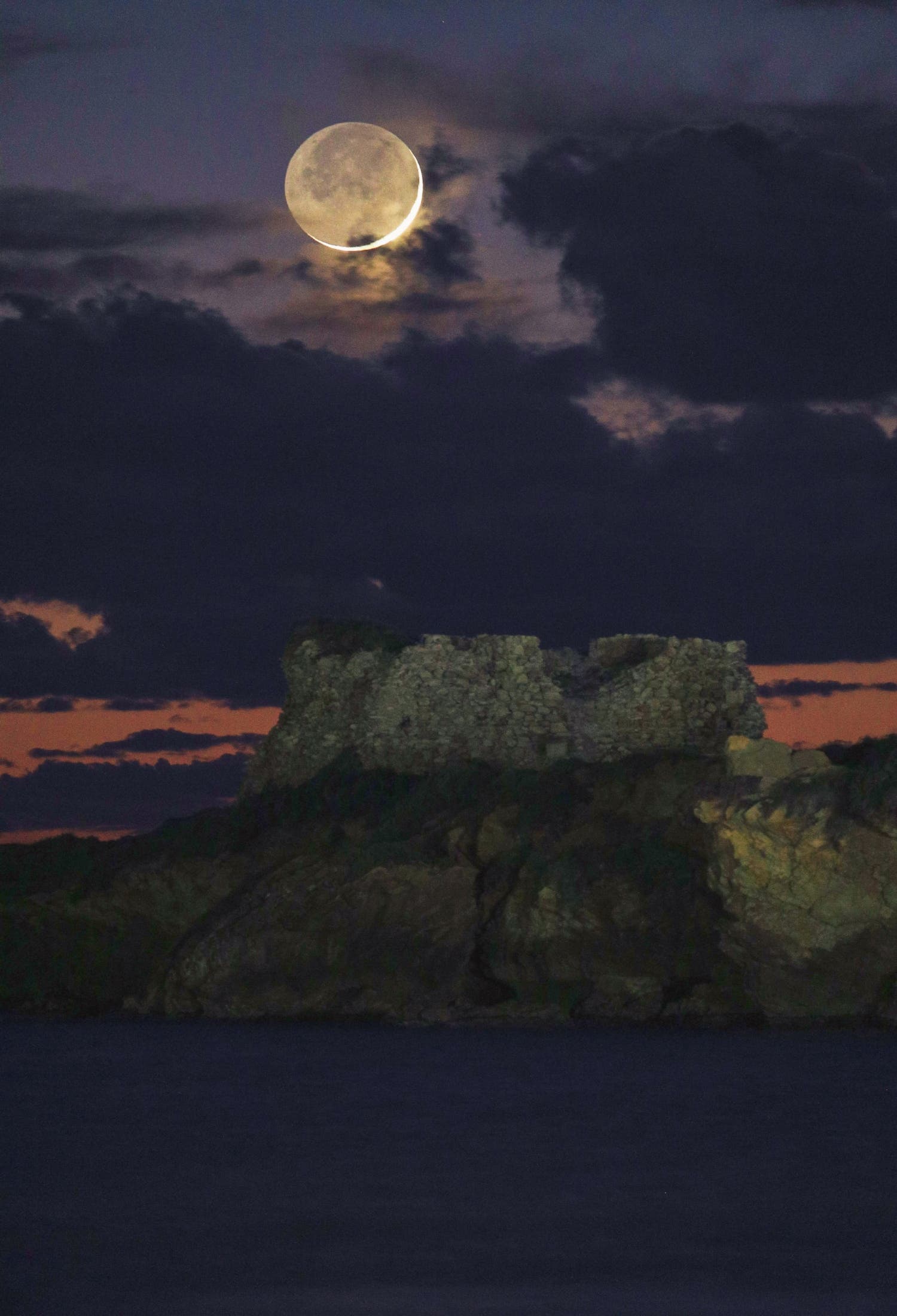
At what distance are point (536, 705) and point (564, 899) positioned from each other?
6.49m

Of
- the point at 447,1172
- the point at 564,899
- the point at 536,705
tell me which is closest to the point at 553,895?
the point at 564,899

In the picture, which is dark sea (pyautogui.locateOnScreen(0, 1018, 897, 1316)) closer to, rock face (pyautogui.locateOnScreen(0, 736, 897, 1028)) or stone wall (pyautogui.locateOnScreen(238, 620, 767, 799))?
rock face (pyautogui.locateOnScreen(0, 736, 897, 1028))

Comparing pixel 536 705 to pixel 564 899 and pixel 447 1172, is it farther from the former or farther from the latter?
pixel 447 1172

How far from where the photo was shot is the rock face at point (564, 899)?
35250 millimetres

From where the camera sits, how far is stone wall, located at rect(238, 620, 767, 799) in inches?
1684

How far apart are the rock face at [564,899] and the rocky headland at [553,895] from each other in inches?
1.6

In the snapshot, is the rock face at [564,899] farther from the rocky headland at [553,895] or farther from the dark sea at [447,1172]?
the dark sea at [447,1172]

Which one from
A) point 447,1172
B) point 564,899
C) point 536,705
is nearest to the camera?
point 447,1172

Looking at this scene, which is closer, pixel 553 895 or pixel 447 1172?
pixel 447 1172

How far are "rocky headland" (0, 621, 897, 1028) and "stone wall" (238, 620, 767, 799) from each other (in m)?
0.55

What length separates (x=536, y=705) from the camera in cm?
4300

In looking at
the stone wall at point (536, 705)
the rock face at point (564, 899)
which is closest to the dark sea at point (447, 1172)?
the rock face at point (564, 899)

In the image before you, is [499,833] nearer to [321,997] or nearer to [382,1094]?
[321,997]

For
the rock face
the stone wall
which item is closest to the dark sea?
the rock face
